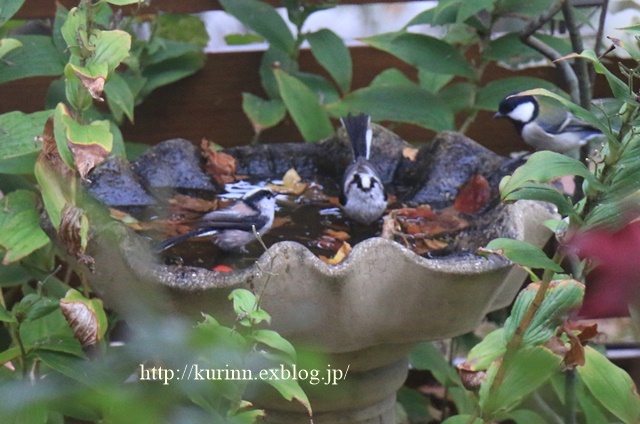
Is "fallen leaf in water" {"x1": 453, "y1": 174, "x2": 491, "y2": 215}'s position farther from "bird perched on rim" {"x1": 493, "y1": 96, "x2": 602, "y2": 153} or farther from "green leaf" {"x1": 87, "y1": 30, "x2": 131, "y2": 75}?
"green leaf" {"x1": 87, "y1": 30, "x2": 131, "y2": 75}

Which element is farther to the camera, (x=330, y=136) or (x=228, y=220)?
(x=330, y=136)

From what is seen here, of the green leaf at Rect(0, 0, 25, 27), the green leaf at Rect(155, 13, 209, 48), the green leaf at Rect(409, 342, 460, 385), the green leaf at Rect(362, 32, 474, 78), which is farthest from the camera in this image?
the green leaf at Rect(155, 13, 209, 48)

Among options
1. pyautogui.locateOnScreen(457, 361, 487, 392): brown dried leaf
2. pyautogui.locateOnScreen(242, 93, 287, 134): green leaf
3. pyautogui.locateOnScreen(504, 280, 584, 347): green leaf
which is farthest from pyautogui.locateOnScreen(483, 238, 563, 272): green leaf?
pyautogui.locateOnScreen(242, 93, 287, 134): green leaf

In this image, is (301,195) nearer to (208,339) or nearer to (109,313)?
(109,313)

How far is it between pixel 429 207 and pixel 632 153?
0.92 metres

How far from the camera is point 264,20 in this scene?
2.41m

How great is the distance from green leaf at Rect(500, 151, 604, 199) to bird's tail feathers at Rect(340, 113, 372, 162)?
994 mm

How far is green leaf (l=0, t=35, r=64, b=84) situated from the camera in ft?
6.13

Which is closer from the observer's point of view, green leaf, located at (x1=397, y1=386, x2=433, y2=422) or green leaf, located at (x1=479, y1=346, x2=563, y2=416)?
green leaf, located at (x1=479, y1=346, x2=563, y2=416)

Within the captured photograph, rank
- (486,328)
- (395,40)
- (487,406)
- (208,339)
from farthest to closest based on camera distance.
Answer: (486,328), (395,40), (487,406), (208,339)

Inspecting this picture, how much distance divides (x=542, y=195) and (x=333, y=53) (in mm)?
1501

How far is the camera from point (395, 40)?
2.27 metres

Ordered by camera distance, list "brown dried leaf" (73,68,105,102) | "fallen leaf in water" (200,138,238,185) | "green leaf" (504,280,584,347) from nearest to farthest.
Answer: "green leaf" (504,280,584,347), "brown dried leaf" (73,68,105,102), "fallen leaf in water" (200,138,238,185)

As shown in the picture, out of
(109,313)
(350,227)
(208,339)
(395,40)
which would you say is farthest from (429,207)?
(208,339)
